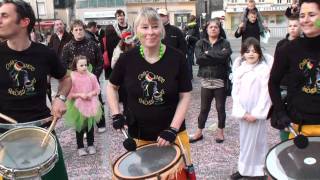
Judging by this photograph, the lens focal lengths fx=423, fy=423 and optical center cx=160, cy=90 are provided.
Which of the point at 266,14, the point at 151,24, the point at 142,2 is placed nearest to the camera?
the point at 151,24

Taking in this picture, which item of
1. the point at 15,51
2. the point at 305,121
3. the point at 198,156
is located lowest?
the point at 198,156

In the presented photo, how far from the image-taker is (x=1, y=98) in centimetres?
302

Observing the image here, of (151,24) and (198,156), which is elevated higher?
(151,24)

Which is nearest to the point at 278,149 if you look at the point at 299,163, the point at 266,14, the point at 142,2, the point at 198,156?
the point at 299,163

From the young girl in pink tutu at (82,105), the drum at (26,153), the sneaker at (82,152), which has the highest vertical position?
the drum at (26,153)

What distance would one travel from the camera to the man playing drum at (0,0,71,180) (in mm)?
2963

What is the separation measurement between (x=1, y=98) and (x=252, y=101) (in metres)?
2.40

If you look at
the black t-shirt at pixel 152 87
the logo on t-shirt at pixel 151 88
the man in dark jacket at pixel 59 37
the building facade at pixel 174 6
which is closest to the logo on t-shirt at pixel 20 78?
the black t-shirt at pixel 152 87

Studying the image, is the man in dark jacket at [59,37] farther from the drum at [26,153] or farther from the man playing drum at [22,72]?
the drum at [26,153]

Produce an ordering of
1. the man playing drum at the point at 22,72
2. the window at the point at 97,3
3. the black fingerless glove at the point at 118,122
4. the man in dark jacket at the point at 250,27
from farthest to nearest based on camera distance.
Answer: the window at the point at 97,3, the man in dark jacket at the point at 250,27, the man playing drum at the point at 22,72, the black fingerless glove at the point at 118,122

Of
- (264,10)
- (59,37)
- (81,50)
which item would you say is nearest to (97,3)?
(264,10)

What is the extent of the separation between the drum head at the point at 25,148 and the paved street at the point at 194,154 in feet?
6.52

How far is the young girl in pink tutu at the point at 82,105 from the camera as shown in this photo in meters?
5.49

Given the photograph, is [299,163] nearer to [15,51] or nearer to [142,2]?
[15,51]
